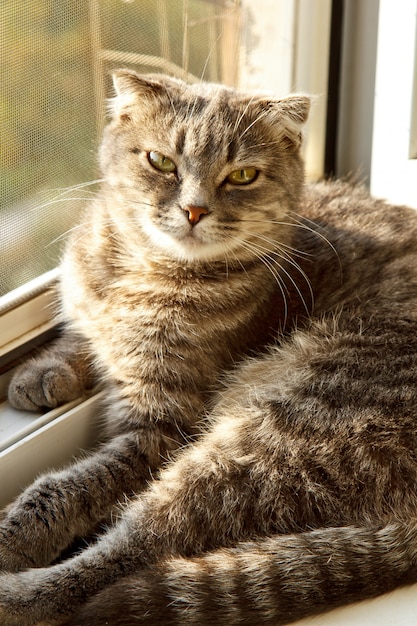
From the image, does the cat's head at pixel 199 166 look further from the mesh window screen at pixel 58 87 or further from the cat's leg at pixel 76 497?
the cat's leg at pixel 76 497

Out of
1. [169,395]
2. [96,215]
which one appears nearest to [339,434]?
[169,395]

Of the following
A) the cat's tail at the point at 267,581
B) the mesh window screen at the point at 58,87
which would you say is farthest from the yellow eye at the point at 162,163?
the cat's tail at the point at 267,581

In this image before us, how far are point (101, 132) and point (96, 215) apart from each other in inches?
11.1

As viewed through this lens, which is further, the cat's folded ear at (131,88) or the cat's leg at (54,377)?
the cat's leg at (54,377)

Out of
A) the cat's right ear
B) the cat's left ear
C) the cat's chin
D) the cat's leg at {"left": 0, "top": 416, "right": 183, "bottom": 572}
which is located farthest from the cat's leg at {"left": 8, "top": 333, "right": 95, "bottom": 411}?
the cat's left ear

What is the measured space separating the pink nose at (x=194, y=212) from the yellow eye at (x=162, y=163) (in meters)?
0.15

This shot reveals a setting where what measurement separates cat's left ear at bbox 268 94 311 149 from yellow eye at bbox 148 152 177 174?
30 centimetres

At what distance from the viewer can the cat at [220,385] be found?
1637 mm

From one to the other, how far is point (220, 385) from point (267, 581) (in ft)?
1.95

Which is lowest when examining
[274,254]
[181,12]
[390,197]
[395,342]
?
[395,342]

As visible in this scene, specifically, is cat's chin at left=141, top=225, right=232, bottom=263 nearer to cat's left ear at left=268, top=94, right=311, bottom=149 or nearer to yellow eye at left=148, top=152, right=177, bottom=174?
yellow eye at left=148, top=152, right=177, bottom=174

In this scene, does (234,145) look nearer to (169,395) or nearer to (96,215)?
(96,215)

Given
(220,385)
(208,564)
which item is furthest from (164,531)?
(220,385)

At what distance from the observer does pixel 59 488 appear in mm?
1888
